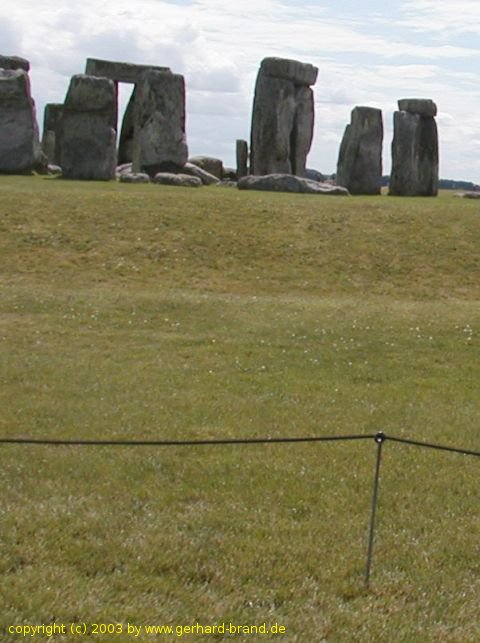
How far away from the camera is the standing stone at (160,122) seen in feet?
119

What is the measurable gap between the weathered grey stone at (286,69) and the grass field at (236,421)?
1324 centimetres

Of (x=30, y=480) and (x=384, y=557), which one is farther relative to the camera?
(x=30, y=480)

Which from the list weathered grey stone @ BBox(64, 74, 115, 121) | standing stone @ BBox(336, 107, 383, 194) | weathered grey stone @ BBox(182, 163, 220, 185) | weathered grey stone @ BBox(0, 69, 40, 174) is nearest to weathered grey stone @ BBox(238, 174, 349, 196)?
standing stone @ BBox(336, 107, 383, 194)

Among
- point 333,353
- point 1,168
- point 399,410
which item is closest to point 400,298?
point 333,353

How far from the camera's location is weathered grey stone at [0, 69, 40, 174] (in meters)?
32.5

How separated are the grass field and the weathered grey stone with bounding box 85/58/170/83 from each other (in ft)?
60.3

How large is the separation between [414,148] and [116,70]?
529 inches

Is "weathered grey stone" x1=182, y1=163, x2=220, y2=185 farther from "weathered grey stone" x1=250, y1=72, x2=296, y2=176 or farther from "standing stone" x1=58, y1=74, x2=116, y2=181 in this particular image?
"standing stone" x1=58, y1=74, x2=116, y2=181

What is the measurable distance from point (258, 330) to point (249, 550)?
377 inches

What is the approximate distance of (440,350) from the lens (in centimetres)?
1650

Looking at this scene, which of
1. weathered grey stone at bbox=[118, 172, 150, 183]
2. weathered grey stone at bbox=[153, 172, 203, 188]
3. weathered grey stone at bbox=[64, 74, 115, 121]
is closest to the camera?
weathered grey stone at bbox=[64, 74, 115, 121]

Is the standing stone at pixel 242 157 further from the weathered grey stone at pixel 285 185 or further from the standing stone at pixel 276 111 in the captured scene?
the weathered grey stone at pixel 285 185

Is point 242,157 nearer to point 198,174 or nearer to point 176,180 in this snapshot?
point 198,174

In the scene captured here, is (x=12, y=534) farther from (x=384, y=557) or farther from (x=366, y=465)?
(x=366, y=465)
